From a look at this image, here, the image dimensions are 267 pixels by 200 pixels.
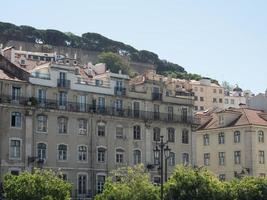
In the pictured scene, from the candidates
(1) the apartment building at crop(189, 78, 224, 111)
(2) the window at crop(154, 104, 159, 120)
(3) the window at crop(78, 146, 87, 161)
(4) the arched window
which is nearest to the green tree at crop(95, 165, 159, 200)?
(3) the window at crop(78, 146, 87, 161)

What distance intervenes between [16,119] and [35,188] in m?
12.6

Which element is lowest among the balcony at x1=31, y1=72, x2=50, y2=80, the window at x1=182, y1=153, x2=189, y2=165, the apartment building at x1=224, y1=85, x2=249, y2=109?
the window at x1=182, y1=153, x2=189, y2=165

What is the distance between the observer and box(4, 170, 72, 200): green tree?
176ft

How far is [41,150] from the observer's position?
217 ft

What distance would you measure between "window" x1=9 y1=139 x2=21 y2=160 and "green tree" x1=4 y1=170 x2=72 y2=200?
9.37 metres

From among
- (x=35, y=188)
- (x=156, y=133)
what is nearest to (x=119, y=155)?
(x=156, y=133)

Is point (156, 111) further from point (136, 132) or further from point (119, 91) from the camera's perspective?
point (119, 91)

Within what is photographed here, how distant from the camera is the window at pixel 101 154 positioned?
2758 inches

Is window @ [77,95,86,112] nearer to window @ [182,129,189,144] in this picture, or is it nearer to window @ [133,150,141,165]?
window @ [133,150,141,165]

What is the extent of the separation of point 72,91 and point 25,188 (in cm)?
1730

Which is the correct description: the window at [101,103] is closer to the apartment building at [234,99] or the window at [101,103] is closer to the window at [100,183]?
the window at [100,183]

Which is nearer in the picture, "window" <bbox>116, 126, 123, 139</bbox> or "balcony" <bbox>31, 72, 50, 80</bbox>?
"balcony" <bbox>31, 72, 50, 80</bbox>

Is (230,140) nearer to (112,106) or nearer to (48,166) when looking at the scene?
(112,106)

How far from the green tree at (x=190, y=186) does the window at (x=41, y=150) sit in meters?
13.1
